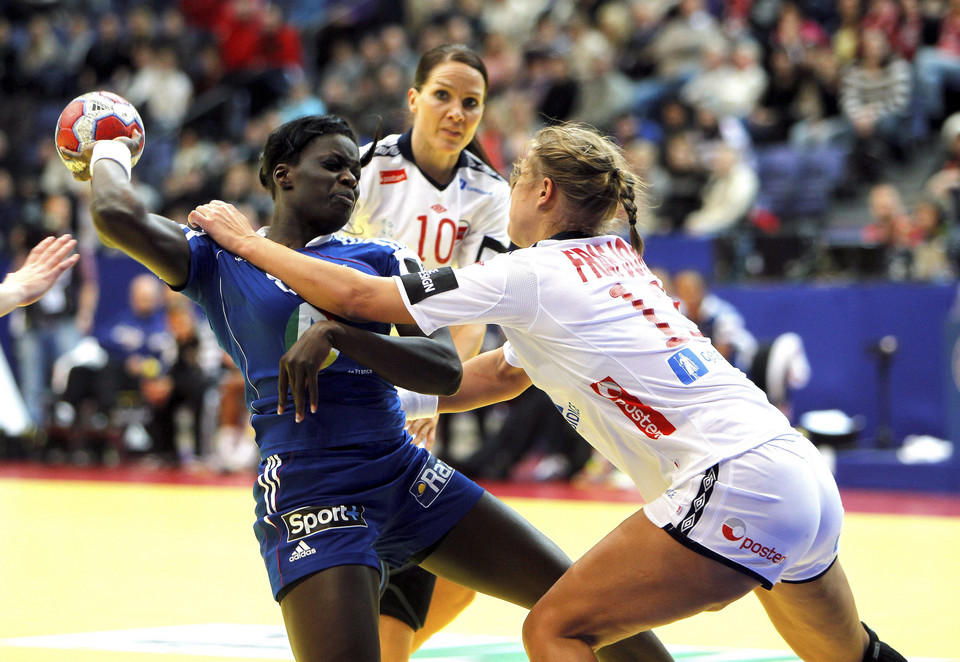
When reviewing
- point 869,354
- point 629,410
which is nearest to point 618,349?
point 629,410

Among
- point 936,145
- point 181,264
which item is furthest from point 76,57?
point 181,264

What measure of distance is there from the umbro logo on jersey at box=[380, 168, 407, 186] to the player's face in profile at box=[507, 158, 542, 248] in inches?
69.3

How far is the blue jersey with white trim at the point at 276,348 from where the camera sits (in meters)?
3.52

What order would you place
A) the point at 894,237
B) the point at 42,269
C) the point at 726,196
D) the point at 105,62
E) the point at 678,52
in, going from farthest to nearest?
the point at 105,62
the point at 678,52
the point at 726,196
the point at 894,237
the point at 42,269

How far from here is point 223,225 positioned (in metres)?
3.55

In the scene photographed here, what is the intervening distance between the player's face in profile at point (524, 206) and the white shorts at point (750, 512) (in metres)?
0.88

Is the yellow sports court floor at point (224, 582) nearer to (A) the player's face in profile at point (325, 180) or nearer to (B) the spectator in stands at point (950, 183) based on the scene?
(A) the player's face in profile at point (325, 180)

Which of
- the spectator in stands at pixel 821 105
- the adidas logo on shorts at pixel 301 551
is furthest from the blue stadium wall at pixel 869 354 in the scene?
the adidas logo on shorts at pixel 301 551

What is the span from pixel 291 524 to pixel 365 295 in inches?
27.0

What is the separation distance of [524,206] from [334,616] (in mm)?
1301

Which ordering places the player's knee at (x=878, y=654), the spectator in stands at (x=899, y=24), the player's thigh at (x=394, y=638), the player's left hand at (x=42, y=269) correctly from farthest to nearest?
the spectator in stands at (x=899, y=24) < the player's thigh at (x=394, y=638) < the player's left hand at (x=42, y=269) < the player's knee at (x=878, y=654)

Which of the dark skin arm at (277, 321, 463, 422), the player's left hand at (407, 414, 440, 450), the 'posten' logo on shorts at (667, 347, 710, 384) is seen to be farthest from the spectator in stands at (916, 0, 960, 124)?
the dark skin arm at (277, 321, 463, 422)

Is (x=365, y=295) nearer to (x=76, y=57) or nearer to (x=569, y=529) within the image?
(x=569, y=529)

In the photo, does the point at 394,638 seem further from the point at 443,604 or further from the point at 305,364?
the point at 305,364
